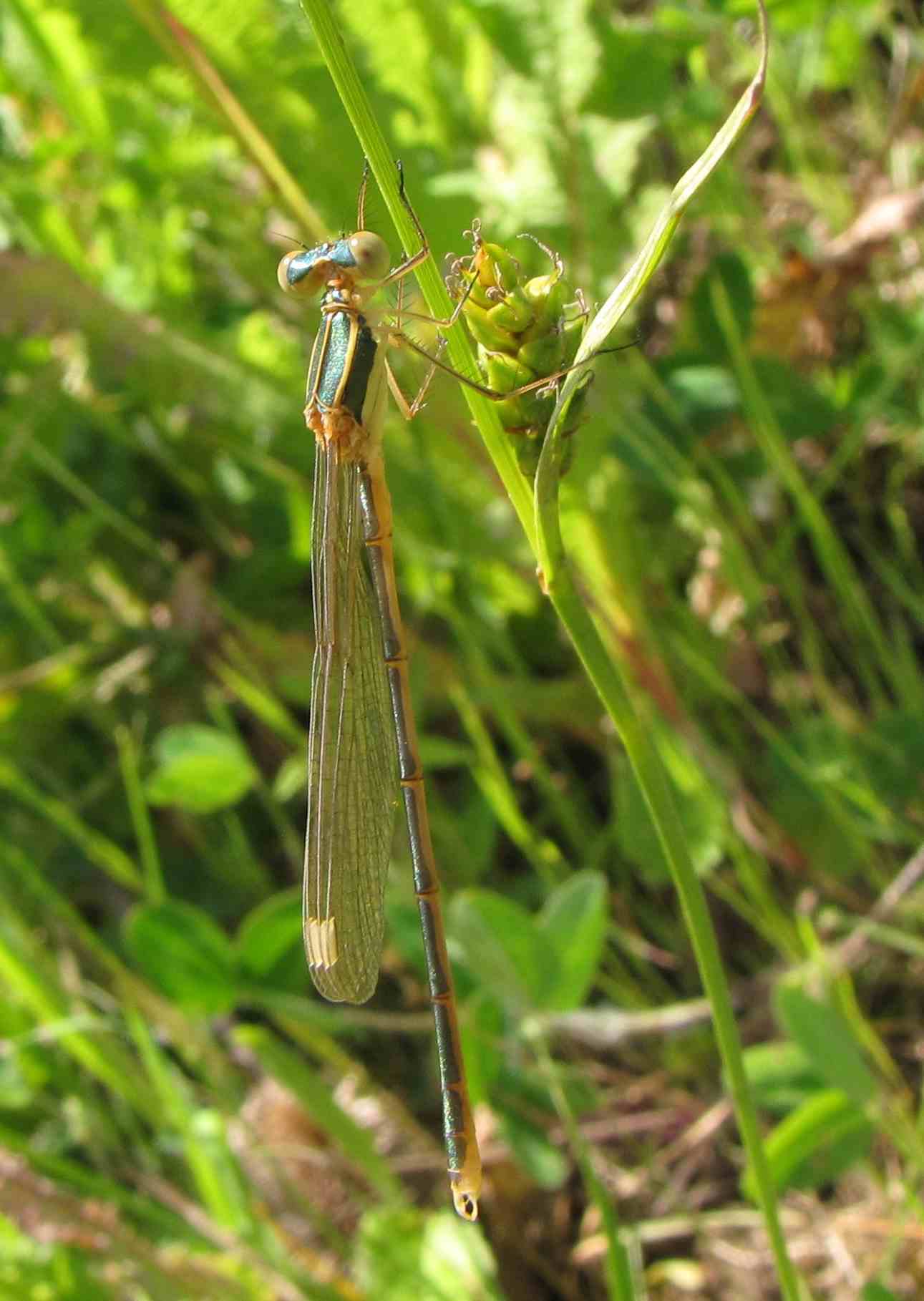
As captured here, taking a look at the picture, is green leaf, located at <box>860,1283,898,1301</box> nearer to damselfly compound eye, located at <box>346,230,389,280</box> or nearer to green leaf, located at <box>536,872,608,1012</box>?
green leaf, located at <box>536,872,608,1012</box>

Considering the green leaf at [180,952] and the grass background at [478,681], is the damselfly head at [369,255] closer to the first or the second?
the grass background at [478,681]

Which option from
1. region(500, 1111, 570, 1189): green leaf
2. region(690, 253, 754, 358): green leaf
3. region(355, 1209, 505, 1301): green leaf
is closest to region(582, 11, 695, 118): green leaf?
region(690, 253, 754, 358): green leaf

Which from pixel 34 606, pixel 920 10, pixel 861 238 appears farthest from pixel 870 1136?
pixel 920 10

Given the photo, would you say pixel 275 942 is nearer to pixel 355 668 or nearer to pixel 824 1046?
pixel 355 668

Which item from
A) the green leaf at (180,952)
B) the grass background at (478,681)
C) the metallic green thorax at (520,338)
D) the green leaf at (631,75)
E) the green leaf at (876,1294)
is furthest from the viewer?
the green leaf at (631,75)

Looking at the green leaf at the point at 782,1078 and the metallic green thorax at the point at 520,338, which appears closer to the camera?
the metallic green thorax at the point at 520,338

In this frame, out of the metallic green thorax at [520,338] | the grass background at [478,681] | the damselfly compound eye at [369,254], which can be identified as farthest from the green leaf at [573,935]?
the metallic green thorax at [520,338]
